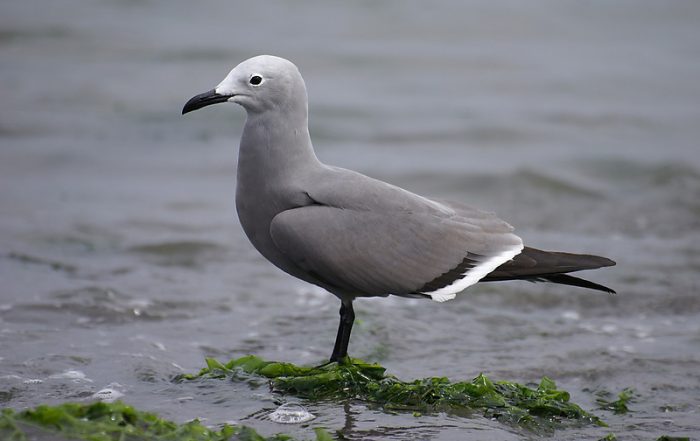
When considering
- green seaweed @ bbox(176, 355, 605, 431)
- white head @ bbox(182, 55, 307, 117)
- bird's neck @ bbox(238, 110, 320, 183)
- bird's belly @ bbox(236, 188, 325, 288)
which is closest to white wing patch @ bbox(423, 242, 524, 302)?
green seaweed @ bbox(176, 355, 605, 431)

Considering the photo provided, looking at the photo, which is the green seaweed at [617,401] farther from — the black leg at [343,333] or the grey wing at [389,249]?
the black leg at [343,333]

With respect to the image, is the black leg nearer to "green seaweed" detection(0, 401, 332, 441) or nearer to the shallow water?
the shallow water

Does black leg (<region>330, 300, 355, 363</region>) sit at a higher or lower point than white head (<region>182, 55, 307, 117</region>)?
lower

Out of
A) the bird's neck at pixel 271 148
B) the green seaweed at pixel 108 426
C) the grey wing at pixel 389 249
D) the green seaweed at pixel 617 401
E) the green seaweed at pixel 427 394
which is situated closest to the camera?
the green seaweed at pixel 108 426

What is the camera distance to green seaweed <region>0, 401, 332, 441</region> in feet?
12.7

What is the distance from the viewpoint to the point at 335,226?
498 cm

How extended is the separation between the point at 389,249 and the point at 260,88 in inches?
38.1

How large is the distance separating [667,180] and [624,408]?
607 centimetres

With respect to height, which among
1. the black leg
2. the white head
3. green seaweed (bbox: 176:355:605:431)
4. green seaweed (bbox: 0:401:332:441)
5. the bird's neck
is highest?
the white head

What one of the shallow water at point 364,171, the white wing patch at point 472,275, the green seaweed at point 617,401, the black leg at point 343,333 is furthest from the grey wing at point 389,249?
the green seaweed at point 617,401

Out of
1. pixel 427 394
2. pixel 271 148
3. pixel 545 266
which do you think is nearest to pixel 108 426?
pixel 427 394

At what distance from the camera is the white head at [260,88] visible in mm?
4906

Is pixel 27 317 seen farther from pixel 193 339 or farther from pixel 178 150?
pixel 178 150

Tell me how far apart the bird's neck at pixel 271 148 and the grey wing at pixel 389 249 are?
0.23 metres
